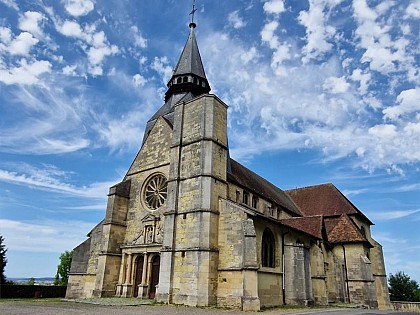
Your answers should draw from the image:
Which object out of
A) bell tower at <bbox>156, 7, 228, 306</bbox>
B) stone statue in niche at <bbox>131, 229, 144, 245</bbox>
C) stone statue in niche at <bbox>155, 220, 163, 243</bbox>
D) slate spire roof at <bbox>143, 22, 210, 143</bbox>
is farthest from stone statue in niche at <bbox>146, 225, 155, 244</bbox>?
slate spire roof at <bbox>143, 22, 210, 143</bbox>

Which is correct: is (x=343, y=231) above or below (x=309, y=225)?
above

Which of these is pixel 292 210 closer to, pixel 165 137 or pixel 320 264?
pixel 320 264

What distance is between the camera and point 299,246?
67.8ft

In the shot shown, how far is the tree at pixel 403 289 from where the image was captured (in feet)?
133

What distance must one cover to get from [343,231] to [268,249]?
10688 millimetres

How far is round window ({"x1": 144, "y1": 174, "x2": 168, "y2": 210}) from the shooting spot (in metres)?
22.1

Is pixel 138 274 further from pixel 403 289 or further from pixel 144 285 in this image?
pixel 403 289

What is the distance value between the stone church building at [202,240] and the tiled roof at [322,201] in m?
3.00

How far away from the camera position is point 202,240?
59.3 ft

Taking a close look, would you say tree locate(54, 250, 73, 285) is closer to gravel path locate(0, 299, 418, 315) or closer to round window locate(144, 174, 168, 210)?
round window locate(144, 174, 168, 210)

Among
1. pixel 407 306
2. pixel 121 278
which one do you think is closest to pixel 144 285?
pixel 121 278

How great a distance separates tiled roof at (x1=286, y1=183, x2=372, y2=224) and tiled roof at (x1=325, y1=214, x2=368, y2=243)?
2.00 metres

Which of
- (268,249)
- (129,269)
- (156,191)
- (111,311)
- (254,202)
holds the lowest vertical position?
(111,311)

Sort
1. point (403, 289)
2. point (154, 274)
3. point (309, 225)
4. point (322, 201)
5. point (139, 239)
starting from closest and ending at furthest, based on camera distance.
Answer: point (154, 274) < point (139, 239) < point (309, 225) < point (322, 201) < point (403, 289)
